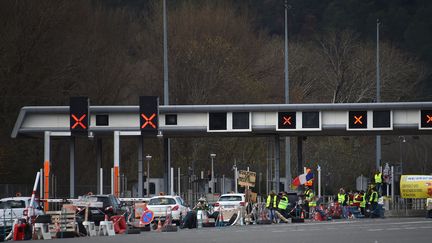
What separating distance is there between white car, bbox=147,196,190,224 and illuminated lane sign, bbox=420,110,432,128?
11409mm

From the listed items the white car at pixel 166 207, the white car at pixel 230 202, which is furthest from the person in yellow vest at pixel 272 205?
the white car at pixel 166 207

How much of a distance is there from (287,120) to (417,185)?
46.4ft

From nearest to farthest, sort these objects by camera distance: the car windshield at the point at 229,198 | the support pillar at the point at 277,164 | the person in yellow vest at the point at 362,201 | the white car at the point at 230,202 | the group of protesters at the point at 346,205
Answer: the white car at the point at 230,202 → the car windshield at the point at 229,198 → the support pillar at the point at 277,164 → the group of protesters at the point at 346,205 → the person in yellow vest at the point at 362,201

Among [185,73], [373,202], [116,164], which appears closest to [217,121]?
[116,164]

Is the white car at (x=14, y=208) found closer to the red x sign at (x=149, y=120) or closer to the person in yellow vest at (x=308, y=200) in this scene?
the red x sign at (x=149, y=120)

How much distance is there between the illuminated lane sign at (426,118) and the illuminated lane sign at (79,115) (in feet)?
47.7

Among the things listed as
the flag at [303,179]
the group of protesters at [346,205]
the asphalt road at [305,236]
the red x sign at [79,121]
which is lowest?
the asphalt road at [305,236]

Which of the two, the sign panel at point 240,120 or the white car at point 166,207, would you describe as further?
the sign panel at point 240,120

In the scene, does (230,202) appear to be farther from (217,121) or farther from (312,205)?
(312,205)

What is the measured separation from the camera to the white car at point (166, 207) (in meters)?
49.8

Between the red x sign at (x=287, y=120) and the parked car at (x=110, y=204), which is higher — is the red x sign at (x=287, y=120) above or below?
above

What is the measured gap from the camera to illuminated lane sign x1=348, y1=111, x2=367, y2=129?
54.7 metres

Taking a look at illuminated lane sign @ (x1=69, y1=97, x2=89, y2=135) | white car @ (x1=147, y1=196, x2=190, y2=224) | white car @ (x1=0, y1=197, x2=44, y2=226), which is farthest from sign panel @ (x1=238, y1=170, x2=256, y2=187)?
white car @ (x1=0, y1=197, x2=44, y2=226)

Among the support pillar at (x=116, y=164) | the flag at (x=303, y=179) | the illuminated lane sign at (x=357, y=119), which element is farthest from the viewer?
the flag at (x=303, y=179)
